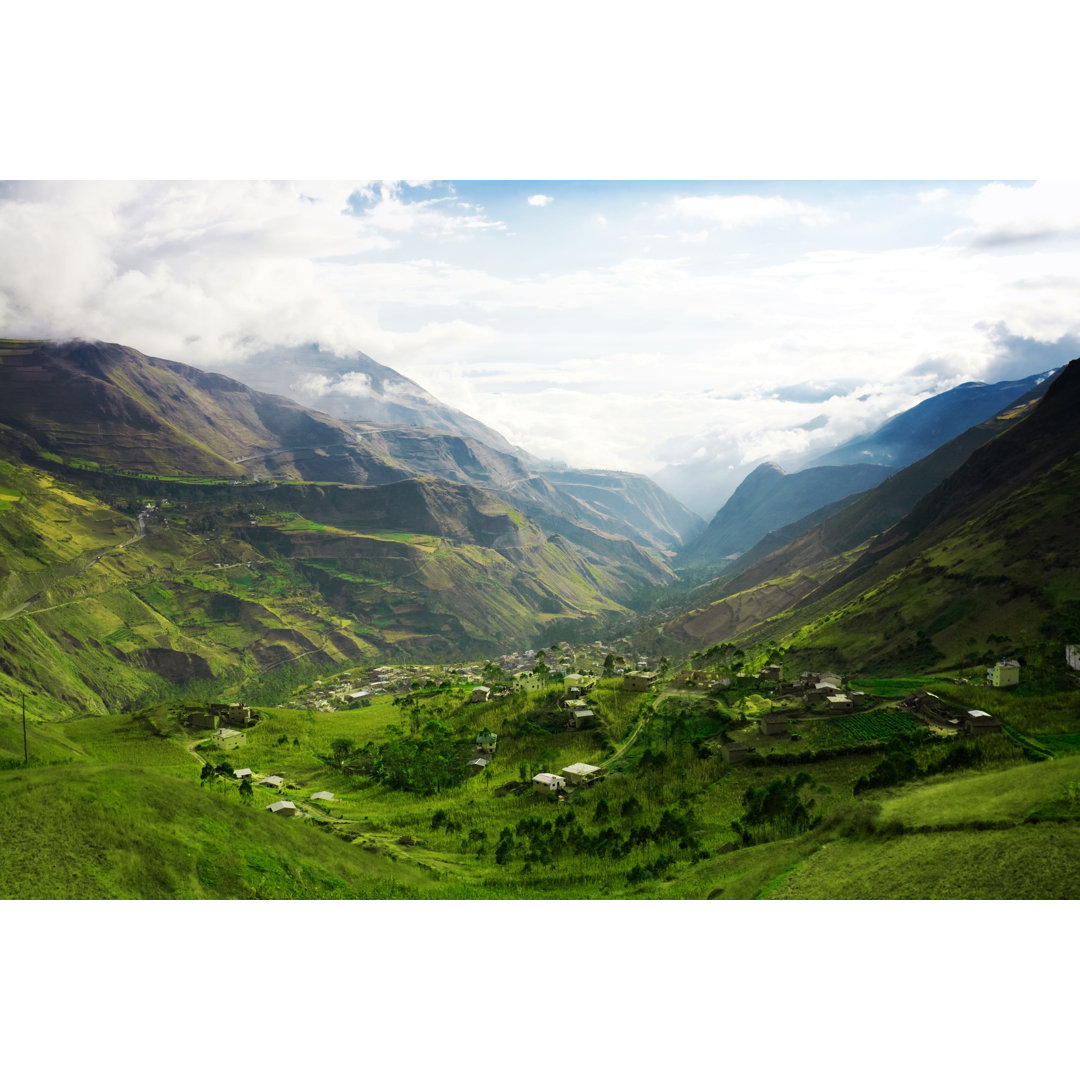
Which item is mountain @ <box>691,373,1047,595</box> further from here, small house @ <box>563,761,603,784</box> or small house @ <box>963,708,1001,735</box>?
small house @ <box>963,708,1001,735</box>

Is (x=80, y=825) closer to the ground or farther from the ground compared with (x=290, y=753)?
farther from the ground

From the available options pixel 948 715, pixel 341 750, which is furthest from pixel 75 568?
pixel 948 715

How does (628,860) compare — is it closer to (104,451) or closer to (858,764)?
(858,764)

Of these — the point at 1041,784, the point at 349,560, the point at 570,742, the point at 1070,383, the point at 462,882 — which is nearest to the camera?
the point at 1041,784

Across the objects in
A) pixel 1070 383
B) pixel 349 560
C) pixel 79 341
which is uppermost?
pixel 79 341

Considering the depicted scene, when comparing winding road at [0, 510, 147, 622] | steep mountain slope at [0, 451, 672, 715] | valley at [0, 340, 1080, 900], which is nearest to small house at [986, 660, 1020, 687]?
valley at [0, 340, 1080, 900]

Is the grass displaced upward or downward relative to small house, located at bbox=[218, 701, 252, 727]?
upward

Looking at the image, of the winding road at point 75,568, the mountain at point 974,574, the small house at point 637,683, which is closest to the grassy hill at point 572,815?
the small house at point 637,683

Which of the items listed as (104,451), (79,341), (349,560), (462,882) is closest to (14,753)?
(462,882)
